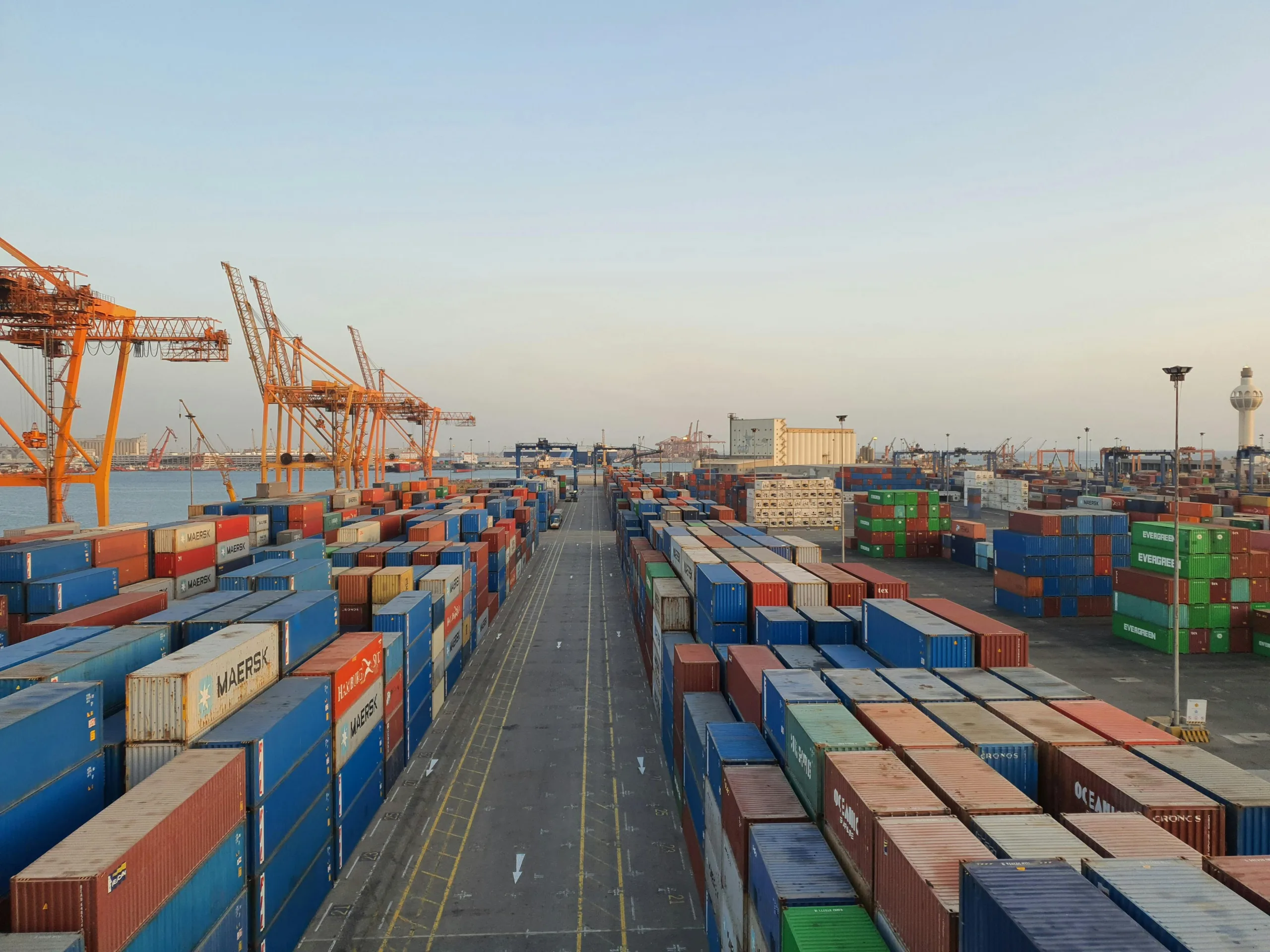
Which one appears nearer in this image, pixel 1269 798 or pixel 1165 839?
pixel 1165 839

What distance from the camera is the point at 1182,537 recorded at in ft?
111

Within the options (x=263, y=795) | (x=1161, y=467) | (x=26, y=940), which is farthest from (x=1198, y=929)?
(x=1161, y=467)

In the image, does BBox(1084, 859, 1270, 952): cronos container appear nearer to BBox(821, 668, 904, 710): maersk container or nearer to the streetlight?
BBox(821, 668, 904, 710): maersk container

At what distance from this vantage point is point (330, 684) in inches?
655

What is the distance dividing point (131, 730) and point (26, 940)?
5.11 m

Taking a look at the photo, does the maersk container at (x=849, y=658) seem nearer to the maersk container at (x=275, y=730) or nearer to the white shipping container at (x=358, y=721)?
the white shipping container at (x=358, y=721)

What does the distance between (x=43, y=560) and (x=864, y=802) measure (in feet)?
98.4

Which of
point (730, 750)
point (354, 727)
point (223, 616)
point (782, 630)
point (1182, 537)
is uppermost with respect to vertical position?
point (1182, 537)

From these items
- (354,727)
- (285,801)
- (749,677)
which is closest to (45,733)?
(285,801)

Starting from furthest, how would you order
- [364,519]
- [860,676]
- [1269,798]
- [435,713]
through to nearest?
1. [364,519]
2. [435,713]
3. [860,676]
4. [1269,798]

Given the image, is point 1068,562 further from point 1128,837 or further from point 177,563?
point 177,563

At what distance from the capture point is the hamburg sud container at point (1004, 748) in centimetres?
1193

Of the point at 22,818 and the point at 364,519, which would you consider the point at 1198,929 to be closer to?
the point at 22,818

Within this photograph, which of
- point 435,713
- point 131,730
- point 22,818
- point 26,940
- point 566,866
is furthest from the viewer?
point 435,713
